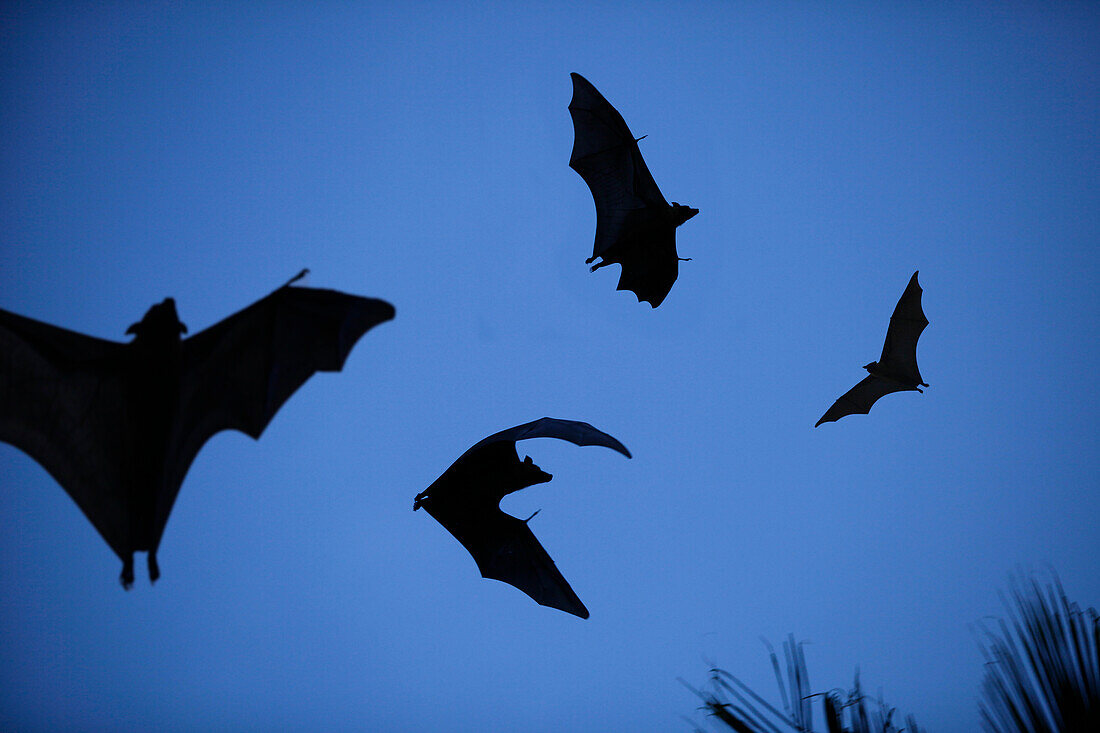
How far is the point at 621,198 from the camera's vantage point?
13938mm

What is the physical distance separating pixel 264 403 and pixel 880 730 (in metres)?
7.95

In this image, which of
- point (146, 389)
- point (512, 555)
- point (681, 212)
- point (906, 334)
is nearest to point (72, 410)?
point (146, 389)

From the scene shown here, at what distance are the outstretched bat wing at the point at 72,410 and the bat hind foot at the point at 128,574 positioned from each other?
173mm

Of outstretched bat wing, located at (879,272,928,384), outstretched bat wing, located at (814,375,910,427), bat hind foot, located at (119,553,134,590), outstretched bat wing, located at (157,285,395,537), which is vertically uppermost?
outstretched bat wing, located at (879,272,928,384)

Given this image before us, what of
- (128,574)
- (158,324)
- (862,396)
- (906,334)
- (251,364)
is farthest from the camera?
(862,396)

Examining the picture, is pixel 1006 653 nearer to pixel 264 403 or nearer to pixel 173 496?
pixel 264 403

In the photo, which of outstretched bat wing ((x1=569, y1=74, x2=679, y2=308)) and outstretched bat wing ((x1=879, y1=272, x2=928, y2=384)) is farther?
outstretched bat wing ((x1=879, y1=272, x2=928, y2=384))

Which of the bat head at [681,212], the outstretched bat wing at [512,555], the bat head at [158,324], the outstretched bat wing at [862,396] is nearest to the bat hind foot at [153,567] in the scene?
the bat head at [158,324]

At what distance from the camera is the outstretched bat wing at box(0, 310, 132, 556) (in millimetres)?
8430

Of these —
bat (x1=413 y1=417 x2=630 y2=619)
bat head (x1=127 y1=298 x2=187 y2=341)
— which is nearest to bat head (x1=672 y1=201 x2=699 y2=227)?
bat (x1=413 y1=417 x2=630 y2=619)

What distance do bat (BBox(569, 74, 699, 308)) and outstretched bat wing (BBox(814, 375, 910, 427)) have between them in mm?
4573

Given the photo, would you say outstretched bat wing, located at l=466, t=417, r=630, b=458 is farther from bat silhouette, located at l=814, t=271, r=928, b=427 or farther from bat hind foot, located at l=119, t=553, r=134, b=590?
bat silhouette, located at l=814, t=271, r=928, b=427

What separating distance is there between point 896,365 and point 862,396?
94cm

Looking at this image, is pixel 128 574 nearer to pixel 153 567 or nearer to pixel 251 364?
pixel 153 567
